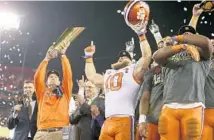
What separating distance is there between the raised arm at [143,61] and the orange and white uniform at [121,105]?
0.06 meters

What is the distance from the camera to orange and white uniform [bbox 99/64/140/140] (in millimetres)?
3662

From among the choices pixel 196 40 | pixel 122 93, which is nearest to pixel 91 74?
pixel 122 93

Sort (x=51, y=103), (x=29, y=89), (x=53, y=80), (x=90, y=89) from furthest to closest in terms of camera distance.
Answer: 1. (x=29, y=89)
2. (x=90, y=89)
3. (x=53, y=80)
4. (x=51, y=103)

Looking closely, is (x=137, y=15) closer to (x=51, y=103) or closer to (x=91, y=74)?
(x=91, y=74)

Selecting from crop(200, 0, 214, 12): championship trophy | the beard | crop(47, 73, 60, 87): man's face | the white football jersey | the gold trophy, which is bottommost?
the white football jersey

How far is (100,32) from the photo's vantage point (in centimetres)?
1280

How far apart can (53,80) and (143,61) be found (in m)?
1.35

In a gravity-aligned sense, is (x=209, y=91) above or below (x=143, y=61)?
below

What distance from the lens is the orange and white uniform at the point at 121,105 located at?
12.0ft

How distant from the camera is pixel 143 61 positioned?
12.3ft

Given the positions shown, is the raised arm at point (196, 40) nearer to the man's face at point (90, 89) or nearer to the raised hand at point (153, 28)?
the raised hand at point (153, 28)

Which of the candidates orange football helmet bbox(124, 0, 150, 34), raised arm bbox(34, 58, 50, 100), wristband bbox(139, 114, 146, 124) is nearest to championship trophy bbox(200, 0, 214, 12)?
orange football helmet bbox(124, 0, 150, 34)

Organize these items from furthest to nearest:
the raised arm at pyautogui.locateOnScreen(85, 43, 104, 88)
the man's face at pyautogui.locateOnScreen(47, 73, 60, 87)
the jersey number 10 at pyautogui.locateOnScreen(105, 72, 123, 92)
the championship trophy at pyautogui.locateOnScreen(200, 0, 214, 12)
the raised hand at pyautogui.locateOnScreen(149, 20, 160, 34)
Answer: the man's face at pyautogui.locateOnScreen(47, 73, 60, 87) → the raised arm at pyautogui.locateOnScreen(85, 43, 104, 88) → the raised hand at pyautogui.locateOnScreen(149, 20, 160, 34) → the jersey number 10 at pyautogui.locateOnScreen(105, 72, 123, 92) → the championship trophy at pyautogui.locateOnScreen(200, 0, 214, 12)

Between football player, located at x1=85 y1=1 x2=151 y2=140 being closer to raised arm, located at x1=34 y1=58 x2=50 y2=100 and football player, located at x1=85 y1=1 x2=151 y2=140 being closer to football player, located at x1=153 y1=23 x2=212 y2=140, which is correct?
football player, located at x1=153 y1=23 x2=212 y2=140
